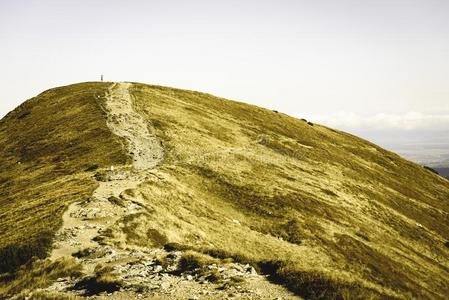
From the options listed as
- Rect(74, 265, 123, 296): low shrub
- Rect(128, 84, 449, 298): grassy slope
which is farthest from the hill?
Rect(128, 84, 449, 298): grassy slope

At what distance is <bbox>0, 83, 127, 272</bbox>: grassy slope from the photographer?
2753 centimetres

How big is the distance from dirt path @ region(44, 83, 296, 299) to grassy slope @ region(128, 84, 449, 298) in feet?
5.12

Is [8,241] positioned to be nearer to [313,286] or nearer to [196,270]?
[196,270]

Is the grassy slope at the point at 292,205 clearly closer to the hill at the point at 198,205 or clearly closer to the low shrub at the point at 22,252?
the hill at the point at 198,205

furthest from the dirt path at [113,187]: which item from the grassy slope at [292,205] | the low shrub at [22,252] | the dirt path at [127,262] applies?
the grassy slope at [292,205]

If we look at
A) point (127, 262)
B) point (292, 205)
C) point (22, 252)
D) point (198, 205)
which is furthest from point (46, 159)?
point (127, 262)

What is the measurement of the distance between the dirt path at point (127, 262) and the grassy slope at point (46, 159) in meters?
1.44

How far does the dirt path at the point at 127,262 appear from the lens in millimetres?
17891

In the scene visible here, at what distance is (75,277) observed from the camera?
65.5 feet

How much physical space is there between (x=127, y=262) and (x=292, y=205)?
93.6 ft

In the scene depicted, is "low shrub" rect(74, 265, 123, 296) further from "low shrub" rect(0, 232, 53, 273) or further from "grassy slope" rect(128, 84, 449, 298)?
"grassy slope" rect(128, 84, 449, 298)

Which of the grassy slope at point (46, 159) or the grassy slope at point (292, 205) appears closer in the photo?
the grassy slope at point (46, 159)

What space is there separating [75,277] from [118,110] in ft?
170

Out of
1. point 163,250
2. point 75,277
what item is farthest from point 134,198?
point 75,277
